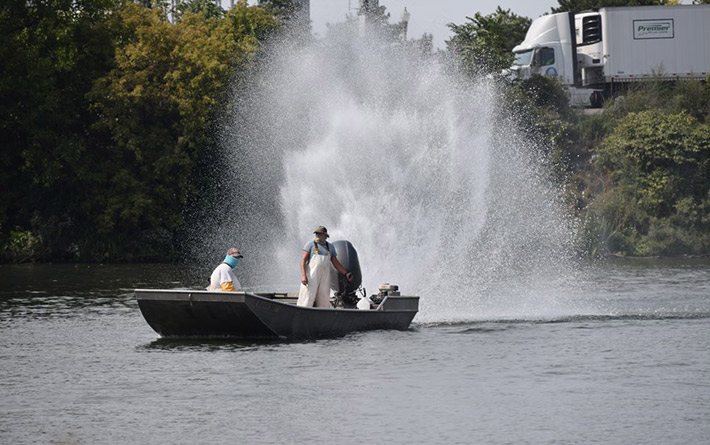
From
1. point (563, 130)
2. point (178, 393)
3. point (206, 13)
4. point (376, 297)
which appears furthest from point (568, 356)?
point (206, 13)

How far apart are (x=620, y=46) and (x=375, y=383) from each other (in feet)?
183

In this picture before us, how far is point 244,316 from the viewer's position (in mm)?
25734

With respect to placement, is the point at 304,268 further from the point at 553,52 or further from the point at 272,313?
the point at 553,52

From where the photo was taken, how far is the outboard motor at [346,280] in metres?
27.9

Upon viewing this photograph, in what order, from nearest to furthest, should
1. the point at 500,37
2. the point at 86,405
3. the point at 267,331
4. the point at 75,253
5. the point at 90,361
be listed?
the point at 86,405 < the point at 90,361 < the point at 267,331 < the point at 75,253 < the point at 500,37

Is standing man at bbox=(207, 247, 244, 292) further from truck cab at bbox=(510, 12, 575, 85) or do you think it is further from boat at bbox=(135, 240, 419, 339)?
truck cab at bbox=(510, 12, 575, 85)

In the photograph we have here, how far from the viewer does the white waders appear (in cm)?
2681

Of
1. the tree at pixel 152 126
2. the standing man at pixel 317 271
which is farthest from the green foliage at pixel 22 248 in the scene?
the standing man at pixel 317 271

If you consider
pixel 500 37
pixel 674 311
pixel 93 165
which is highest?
pixel 500 37

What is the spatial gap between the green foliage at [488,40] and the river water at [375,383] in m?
38.9

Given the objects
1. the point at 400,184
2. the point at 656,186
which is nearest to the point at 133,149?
the point at 400,184

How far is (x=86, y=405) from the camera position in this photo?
65.6ft

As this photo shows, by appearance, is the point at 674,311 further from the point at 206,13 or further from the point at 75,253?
the point at 206,13

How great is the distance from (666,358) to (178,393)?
951 centimetres
